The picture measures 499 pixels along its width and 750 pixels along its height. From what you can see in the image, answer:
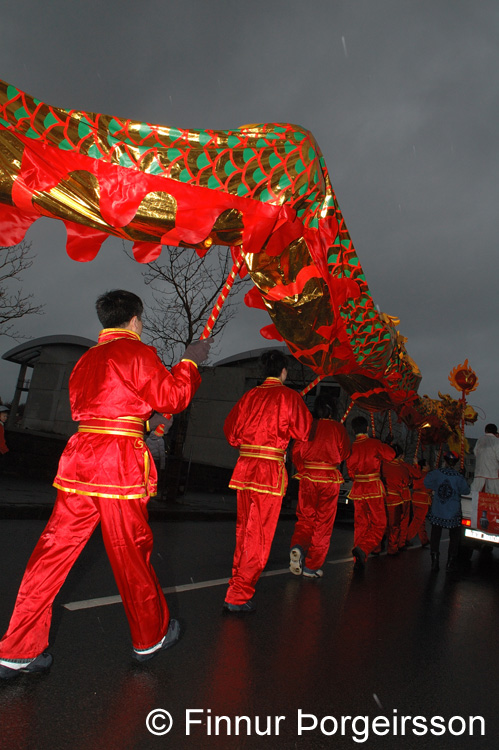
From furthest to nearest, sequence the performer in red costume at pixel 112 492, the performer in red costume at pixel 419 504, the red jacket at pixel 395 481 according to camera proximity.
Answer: the performer in red costume at pixel 419 504
the red jacket at pixel 395 481
the performer in red costume at pixel 112 492

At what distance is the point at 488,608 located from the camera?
4832 millimetres

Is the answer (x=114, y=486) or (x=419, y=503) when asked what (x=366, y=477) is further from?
(x=114, y=486)

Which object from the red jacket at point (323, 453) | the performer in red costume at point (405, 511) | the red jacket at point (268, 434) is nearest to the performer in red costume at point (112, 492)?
the red jacket at point (268, 434)

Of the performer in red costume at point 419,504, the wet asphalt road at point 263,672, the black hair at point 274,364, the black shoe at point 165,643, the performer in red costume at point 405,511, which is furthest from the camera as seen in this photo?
the performer in red costume at point 419,504

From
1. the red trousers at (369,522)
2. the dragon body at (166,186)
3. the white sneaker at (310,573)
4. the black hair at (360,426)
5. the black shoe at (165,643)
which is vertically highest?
the dragon body at (166,186)

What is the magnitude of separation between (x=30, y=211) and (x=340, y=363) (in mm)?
3557

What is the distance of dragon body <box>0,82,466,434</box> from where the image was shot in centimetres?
230

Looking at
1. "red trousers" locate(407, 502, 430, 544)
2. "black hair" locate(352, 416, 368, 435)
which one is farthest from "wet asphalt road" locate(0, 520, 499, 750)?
"red trousers" locate(407, 502, 430, 544)

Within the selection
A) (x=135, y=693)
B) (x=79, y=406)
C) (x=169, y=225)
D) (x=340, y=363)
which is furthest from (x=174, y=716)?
(x=340, y=363)

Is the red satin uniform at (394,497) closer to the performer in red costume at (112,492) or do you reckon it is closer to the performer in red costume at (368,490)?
the performer in red costume at (368,490)

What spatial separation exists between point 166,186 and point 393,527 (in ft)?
22.5

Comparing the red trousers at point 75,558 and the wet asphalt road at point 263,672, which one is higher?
the red trousers at point 75,558

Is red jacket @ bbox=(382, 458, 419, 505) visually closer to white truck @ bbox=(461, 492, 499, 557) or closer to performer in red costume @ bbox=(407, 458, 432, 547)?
white truck @ bbox=(461, 492, 499, 557)

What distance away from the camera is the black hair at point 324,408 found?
17.5ft
